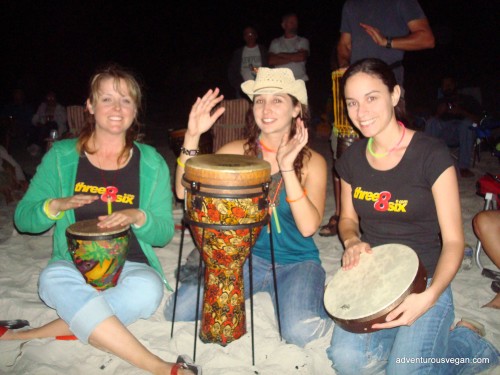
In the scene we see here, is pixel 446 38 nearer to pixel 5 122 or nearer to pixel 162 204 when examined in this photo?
pixel 5 122

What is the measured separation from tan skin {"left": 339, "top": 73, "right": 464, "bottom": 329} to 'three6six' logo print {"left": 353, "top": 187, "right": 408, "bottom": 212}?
0.45ft

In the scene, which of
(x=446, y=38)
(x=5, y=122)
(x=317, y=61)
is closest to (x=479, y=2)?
(x=446, y=38)

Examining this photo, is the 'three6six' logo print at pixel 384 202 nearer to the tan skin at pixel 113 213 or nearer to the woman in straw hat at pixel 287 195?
the woman in straw hat at pixel 287 195

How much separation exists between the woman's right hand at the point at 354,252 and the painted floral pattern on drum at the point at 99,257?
114cm

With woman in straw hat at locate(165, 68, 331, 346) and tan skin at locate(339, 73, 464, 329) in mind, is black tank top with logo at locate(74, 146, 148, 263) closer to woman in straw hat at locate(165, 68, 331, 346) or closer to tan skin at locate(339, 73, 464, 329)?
woman in straw hat at locate(165, 68, 331, 346)

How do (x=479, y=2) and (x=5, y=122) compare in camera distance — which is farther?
(x=479, y=2)

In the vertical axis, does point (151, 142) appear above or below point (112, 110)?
below

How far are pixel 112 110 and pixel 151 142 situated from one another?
7.38 m

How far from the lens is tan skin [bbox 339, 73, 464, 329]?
1811 millimetres

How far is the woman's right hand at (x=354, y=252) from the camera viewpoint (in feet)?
6.86

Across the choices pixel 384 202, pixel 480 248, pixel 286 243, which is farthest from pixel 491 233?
pixel 286 243

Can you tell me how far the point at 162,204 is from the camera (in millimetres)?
2514

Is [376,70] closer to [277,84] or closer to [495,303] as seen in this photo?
[277,84]

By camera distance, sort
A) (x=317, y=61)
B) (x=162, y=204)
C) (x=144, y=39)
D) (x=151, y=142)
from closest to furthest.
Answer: (x=162, y=204)
(x=151, y=142)
(x=317, y=61)
(x=144, y=39)
